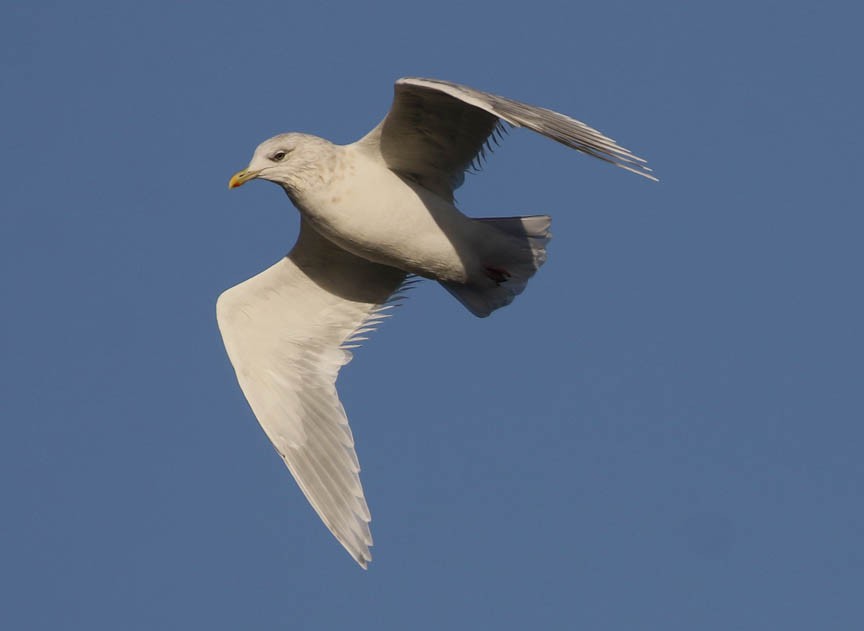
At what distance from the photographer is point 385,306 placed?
1198 cm

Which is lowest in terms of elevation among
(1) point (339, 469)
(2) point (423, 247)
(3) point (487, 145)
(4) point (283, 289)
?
(1) point (339, 469)

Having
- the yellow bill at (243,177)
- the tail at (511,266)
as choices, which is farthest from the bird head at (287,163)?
the tail at (511,266)

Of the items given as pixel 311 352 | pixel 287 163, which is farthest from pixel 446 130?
pixel 311 352

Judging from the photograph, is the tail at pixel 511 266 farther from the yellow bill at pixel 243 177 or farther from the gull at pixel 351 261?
the yellow bill at pixel 243 177

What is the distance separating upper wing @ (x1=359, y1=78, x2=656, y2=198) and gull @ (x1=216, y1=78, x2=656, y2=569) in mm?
10

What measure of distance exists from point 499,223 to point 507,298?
1.84 ft

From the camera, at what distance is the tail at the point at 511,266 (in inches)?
448

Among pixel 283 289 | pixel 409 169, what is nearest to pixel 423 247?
pixel 409 169

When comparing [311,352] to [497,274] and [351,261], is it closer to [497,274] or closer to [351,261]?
[351,261]

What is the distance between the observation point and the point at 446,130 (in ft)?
35.4

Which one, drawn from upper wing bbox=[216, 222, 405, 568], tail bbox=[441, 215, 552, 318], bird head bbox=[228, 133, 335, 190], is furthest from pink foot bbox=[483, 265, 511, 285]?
bird head bbox=[228, 133, 335, 190]

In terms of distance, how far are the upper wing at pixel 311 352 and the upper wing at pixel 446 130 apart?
3.20 feet

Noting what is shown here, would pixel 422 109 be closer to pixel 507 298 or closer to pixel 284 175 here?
pixel 284 175

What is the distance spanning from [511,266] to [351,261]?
1.20 m
